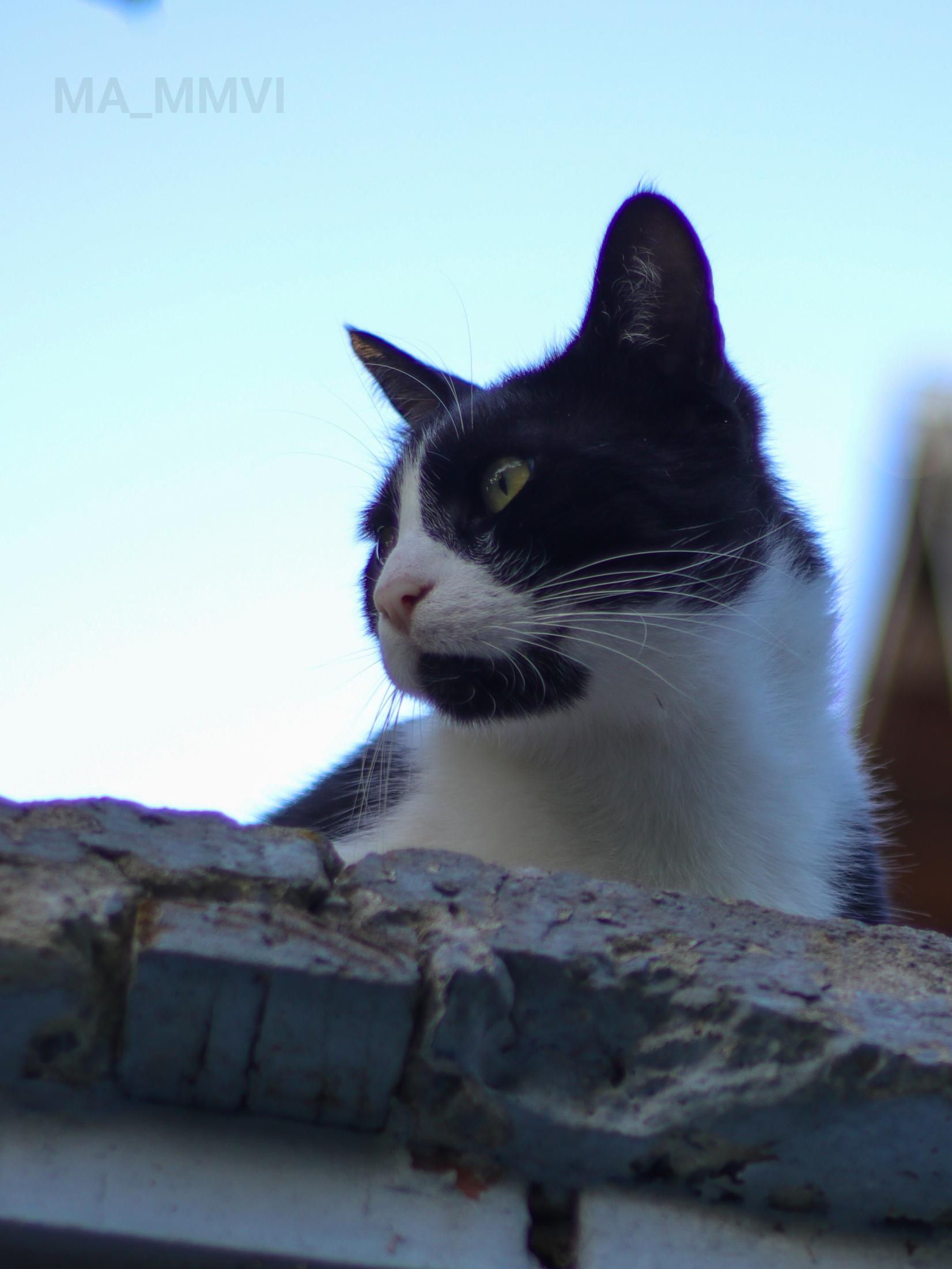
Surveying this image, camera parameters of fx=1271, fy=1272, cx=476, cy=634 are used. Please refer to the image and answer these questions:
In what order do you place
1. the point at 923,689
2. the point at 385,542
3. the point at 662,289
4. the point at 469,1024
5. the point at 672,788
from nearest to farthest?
1. the point at 469,1024
2. the point at 672,788
3. the point at 662,289
4. the point at 385,542
5. the point at 923,689

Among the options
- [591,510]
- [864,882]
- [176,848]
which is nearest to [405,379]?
[591,510]

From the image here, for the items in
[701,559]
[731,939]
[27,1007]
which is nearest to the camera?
[27,1007]

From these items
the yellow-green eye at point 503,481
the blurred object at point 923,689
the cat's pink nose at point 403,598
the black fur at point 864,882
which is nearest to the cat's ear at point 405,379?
the yellow-green eye at point 503,481

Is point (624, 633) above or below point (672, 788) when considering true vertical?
above

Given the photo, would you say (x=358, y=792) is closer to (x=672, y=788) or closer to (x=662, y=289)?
(x=672, y=788)

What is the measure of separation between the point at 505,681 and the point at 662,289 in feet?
2.58

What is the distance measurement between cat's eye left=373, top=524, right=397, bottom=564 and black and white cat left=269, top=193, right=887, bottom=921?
0.04 feet

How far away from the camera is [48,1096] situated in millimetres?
952

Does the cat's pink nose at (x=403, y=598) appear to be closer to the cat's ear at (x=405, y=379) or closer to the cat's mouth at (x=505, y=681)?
the cat's mouth at (x=505, y=681)

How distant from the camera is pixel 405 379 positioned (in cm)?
277

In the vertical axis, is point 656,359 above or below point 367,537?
above

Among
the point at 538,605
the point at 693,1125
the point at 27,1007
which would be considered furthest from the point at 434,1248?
the point at 538,605

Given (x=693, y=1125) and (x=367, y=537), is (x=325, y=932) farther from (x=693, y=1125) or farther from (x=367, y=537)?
(x=367, y=537)

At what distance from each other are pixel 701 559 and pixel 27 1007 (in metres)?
1.36
